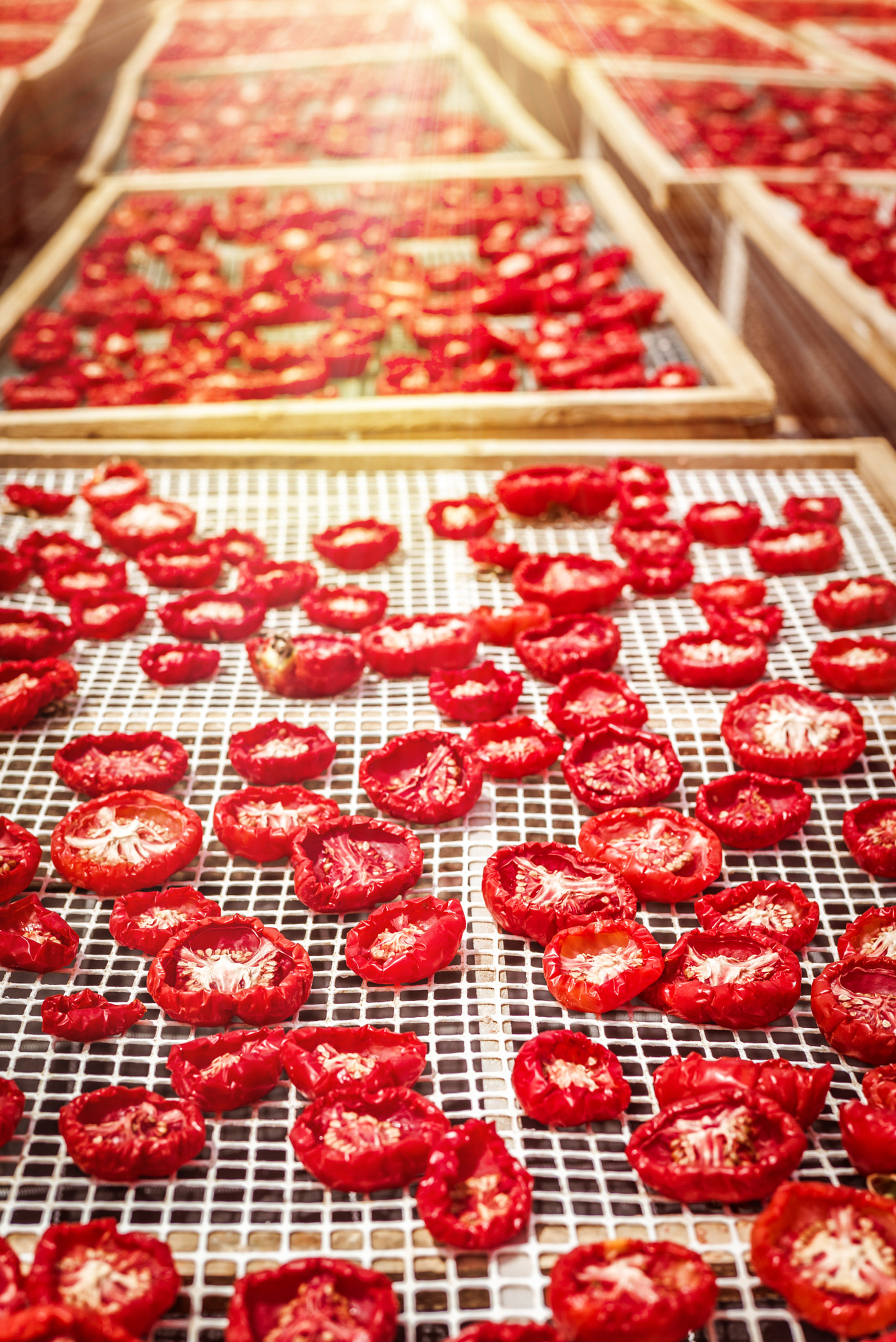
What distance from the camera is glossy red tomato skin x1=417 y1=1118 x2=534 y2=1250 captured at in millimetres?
1013

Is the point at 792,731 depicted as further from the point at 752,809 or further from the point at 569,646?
the point at 569,646

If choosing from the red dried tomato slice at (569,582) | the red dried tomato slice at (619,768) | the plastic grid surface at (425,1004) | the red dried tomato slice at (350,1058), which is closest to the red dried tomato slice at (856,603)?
the plastic grid surface at (425,1004)

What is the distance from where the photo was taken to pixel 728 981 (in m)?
1.25

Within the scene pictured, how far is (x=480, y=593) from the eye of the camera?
200 cm

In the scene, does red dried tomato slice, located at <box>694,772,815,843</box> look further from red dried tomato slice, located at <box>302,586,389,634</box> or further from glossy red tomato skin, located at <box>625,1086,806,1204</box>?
red dried tomato slice, located at <box>302,586,389,634</box>

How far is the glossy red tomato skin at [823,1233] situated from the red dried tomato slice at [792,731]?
0.66m

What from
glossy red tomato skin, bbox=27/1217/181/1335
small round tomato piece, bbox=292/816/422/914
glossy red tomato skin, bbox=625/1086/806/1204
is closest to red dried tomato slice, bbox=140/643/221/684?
small round tomato piece, bbox=292/816/422/914

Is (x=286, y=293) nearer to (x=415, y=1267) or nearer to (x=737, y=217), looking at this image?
(x=737, y=217)

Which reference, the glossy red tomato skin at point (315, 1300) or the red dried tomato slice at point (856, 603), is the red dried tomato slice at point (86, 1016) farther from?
the red dried tomato slice at point (856, 603)

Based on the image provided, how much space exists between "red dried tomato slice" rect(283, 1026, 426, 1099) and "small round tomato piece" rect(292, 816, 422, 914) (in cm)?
19

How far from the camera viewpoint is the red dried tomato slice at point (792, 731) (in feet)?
5.15

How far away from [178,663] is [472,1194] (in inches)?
39.1

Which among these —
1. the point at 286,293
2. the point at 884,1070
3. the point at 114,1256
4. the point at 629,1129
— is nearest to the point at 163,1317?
the point at 114,1256

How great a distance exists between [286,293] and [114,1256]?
294 cm
